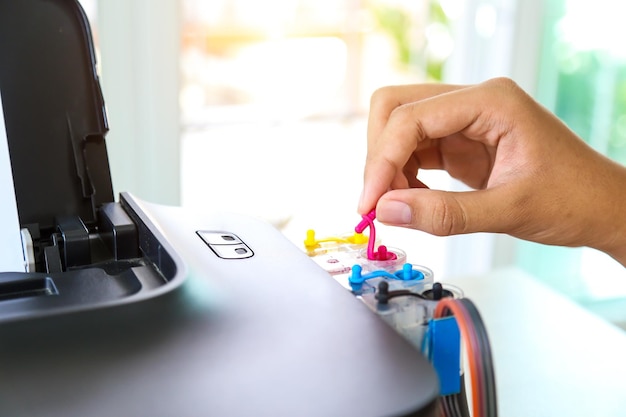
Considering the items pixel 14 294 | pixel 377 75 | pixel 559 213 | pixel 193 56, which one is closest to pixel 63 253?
pixel 14 294

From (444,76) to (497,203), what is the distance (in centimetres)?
107

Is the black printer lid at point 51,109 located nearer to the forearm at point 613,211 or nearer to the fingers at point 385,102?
the fingers at point 385,102

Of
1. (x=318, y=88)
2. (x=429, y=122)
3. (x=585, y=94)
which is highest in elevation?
(x=429, y=122)

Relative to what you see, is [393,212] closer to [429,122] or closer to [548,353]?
[429,122]

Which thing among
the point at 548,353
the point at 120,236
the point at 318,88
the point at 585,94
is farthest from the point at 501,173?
the point at 318,88

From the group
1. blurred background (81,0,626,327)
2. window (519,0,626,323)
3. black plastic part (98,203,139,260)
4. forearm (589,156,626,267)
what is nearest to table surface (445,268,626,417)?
forearm (589,156,626,267)

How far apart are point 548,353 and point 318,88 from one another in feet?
8.80

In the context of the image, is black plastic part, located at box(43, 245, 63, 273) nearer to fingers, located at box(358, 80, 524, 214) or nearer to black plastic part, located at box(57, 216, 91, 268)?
black plastic part, located at box(57, 216, 91, 268)

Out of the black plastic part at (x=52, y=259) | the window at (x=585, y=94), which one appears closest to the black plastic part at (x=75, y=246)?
the black plastic part at (x=52, y=259)

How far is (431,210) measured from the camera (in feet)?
2.29

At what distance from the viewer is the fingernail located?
0.69 metres

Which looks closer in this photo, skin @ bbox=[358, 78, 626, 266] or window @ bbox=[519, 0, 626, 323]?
skin @ bbox=[358, 78, 626, 266]

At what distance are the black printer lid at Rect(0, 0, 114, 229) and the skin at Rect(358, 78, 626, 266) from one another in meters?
0.27

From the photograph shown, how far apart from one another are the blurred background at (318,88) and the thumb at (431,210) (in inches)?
5.8
